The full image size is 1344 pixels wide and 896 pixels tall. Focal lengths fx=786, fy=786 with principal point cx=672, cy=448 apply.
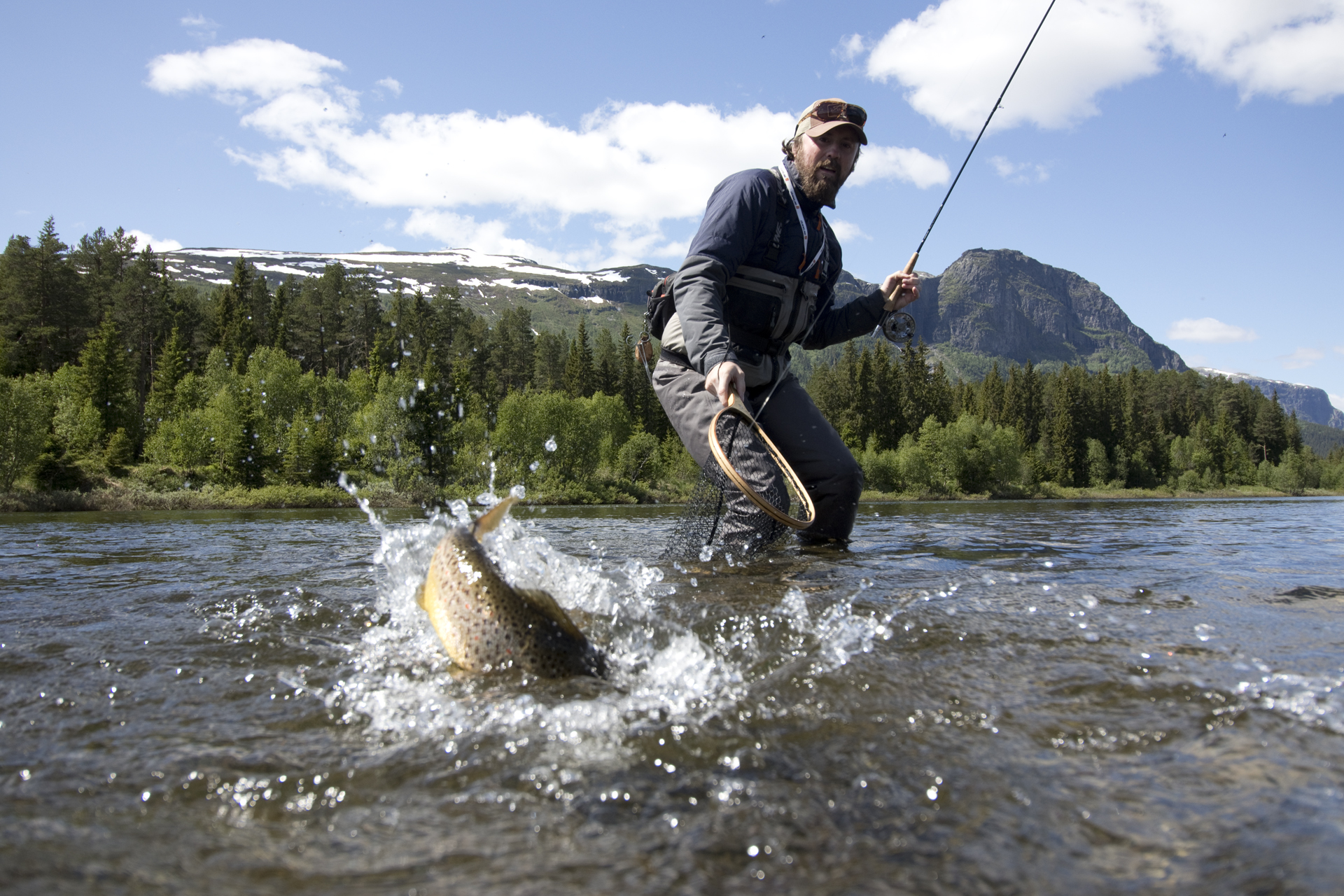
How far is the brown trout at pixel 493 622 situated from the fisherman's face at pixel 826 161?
407cm

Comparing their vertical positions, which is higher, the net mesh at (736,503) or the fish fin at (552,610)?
the net mesh at (736,503)

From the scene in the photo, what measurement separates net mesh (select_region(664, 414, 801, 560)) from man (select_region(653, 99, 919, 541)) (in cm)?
26

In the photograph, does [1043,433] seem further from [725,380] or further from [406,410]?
[725,380]

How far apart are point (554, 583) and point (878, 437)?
4171 inches

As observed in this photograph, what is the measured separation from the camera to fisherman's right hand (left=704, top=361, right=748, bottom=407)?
16.9 ft

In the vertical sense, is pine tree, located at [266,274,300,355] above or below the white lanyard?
above

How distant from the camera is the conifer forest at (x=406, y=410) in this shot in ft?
187

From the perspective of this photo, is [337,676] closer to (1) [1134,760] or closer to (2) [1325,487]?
(1) [1134,760]

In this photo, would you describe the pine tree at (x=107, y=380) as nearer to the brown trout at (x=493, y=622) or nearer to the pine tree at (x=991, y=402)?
the brown trout at (x=493, y=622)

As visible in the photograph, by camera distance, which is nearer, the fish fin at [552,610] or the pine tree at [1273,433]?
the fish fin at [552,610]

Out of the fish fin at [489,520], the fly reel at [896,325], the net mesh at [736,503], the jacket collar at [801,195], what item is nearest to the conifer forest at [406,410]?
the net mesh at [736,503]

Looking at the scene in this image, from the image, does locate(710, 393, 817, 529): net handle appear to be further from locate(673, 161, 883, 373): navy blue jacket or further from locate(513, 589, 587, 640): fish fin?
locate(513, 589, 587, 640): fish fin

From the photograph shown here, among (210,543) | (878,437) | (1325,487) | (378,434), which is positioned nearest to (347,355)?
(378,434)

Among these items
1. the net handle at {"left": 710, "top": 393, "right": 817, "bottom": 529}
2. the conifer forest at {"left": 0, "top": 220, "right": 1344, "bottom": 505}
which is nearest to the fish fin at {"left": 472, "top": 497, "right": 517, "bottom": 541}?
the net handle at {"left": 710, "top": 393, "right": 817, "bottom": 529}
